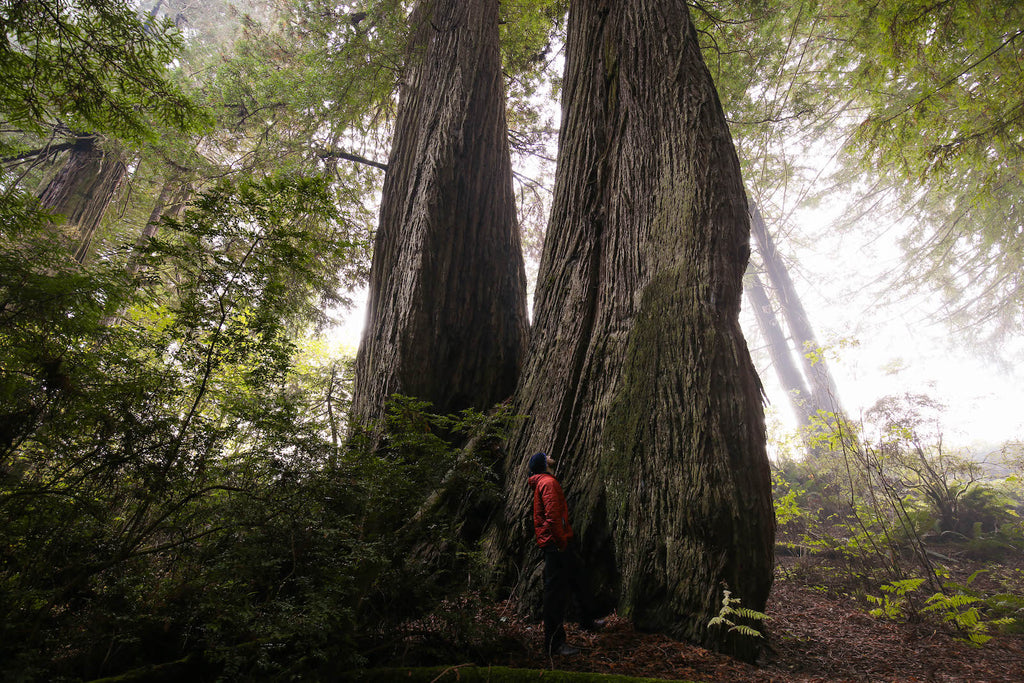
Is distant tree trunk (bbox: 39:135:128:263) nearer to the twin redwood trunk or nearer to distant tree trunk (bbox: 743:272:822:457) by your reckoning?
the twin redwood trunk

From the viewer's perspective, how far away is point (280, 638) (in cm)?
179

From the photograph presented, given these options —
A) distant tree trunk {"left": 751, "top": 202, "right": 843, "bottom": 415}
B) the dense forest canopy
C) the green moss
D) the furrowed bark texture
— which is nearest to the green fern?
the dense forest canopy

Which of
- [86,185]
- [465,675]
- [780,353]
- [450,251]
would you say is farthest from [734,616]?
[780,353]

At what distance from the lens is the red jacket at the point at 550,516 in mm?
3062

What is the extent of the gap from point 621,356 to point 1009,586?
5925 mm

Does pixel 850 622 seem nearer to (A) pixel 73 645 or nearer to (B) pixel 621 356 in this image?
(B) pixel 621 356

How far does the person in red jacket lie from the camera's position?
115 inches

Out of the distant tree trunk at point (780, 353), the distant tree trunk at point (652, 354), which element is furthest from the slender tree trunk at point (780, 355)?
the distant tree trunk at point (652, 354)

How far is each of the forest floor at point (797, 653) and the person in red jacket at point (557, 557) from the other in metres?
0.20

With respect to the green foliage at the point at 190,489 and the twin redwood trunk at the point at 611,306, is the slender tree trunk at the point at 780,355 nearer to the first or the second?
the twin redwood trunk at the point at 611,306

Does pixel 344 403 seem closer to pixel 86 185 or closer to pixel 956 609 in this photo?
pixel 86 185

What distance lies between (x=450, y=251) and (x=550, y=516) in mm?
3389

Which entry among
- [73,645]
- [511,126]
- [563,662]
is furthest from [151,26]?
[511,126]

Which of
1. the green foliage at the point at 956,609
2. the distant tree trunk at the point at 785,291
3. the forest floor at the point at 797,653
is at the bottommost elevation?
the forest floor at the point at 797,653
